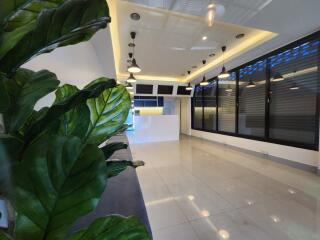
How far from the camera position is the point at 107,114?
0.58m

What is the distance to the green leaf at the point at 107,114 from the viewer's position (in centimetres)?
55

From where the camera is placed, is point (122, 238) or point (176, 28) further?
point (176, 28)

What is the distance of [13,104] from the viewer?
316mm

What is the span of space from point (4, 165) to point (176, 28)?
4.01 metres

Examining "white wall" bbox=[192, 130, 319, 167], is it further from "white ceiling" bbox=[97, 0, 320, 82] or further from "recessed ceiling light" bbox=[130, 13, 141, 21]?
"recessed ceiling light" bbox=[130, 13, 141, 21]

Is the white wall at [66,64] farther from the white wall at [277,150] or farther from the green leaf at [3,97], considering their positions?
the white wall at [277,150]

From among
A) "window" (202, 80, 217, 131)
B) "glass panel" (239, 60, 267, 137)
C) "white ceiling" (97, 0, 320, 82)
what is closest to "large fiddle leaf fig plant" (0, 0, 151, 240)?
"white ceiling" (97, 0, 320, 82)

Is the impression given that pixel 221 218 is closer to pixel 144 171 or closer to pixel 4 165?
pixel 144 171

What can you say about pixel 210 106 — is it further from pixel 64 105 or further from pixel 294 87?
pixel 64 105

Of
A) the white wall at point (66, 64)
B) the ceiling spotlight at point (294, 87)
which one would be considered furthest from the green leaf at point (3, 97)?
the ceiling spotlight at point (294, 87)

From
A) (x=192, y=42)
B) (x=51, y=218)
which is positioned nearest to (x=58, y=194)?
(x=51, y=218)

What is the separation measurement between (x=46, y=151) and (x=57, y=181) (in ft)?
0.18

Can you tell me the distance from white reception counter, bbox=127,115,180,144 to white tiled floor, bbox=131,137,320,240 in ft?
11.3

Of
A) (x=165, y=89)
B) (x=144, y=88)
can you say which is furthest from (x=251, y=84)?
(x=144, y=88)
